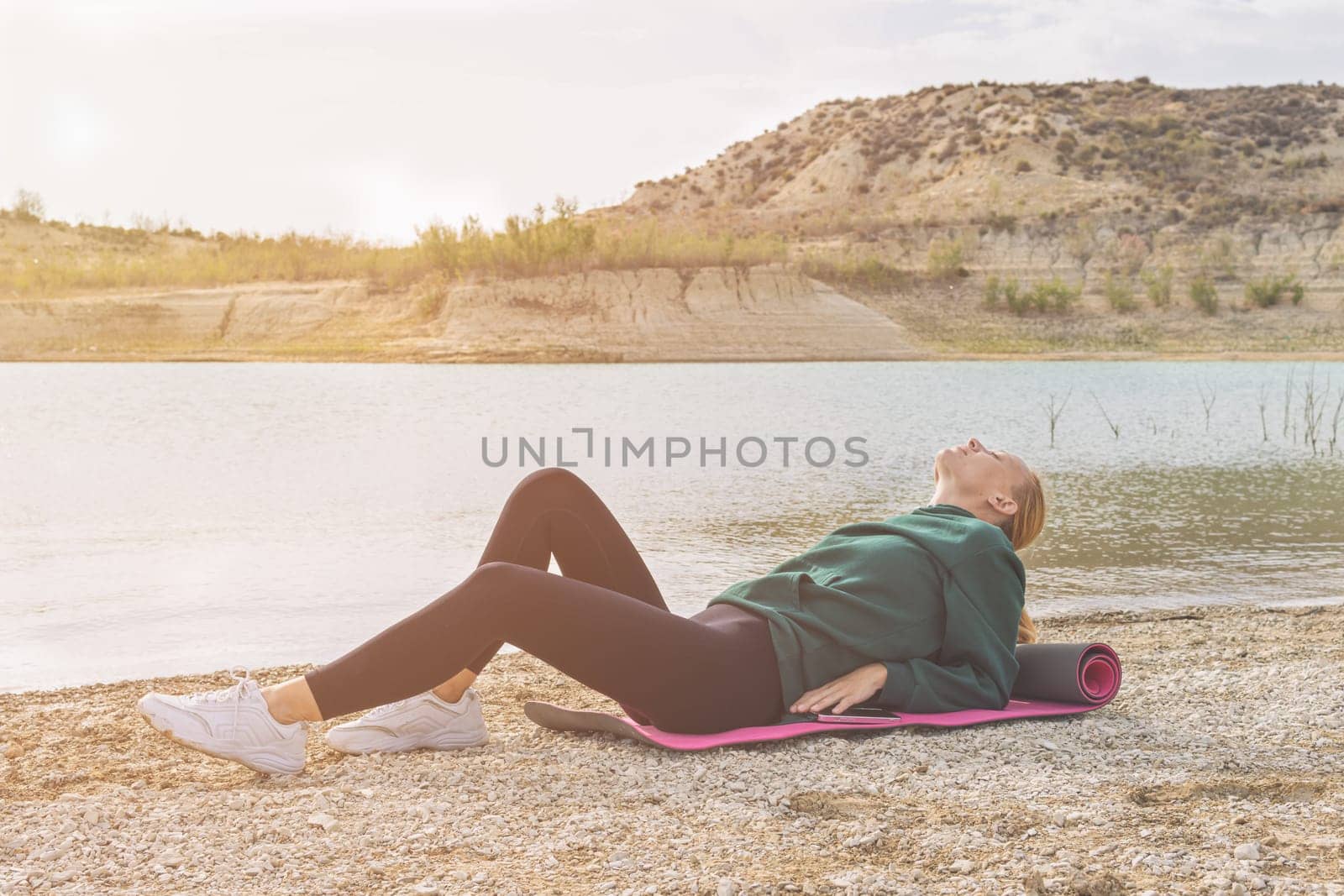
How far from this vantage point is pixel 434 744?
8.64 feet

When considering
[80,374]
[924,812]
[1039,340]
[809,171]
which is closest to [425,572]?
[924,812]

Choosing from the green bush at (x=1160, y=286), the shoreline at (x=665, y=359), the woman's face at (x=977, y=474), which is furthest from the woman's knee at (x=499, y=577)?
the green bush at (x=1160, y=286)

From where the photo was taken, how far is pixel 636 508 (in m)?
7.95

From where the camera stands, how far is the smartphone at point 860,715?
8.62ft

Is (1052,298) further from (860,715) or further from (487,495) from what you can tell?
(860,715)

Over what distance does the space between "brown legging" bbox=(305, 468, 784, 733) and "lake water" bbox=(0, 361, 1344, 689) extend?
6.20ft

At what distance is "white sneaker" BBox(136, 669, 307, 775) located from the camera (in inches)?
89.5

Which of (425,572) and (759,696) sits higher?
(759,696)

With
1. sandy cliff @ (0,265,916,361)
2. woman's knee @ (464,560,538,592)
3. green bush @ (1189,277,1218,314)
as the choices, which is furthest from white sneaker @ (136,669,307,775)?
green bush @ (1189,277,1218,314)

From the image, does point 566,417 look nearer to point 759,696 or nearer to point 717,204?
point 759,696

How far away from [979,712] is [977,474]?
56cm

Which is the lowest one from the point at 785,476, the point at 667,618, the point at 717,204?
the point at 785,476

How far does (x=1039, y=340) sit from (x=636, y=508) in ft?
70.1

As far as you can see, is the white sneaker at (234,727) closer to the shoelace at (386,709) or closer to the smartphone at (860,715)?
the shoelace at (386,709)
